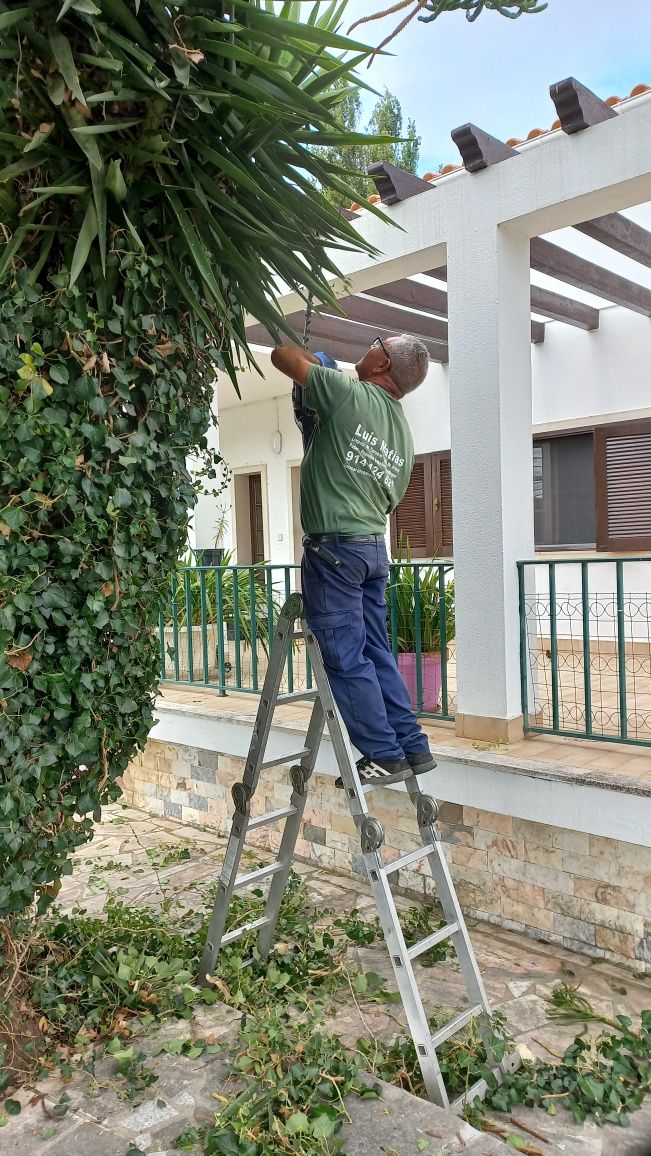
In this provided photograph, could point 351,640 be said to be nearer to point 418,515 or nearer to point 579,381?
point 579,381

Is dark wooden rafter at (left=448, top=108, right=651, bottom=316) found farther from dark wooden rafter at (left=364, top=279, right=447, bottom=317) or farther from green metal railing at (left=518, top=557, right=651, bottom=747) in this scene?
green metal railing at (left=518, top=557, right=651, bottom=747)

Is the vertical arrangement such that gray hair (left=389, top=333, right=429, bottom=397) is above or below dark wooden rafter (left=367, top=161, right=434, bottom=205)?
below

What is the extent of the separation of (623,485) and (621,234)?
2195mm

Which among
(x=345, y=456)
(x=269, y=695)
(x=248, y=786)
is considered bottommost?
(x=248, y=786)

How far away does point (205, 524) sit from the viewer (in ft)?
29.1

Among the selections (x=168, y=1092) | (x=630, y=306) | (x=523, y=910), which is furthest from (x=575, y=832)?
(x=630, y=306)

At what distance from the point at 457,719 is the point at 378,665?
1.49 m

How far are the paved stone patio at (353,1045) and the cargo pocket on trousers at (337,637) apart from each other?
1221 millimetres

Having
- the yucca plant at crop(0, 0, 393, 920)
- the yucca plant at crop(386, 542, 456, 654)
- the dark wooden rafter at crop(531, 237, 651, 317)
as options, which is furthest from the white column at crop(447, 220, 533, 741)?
the yucca plant at crop(0, 0, 393, 920)

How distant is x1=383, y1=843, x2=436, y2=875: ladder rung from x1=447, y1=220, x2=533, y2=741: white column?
1423 millimetres

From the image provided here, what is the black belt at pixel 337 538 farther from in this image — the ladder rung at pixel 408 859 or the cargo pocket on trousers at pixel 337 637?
the ladder rung at pixel 408 859

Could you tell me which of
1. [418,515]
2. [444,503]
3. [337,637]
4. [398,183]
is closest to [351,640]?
[337,637]

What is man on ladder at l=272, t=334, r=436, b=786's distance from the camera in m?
2.69

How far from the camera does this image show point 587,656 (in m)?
3.80
